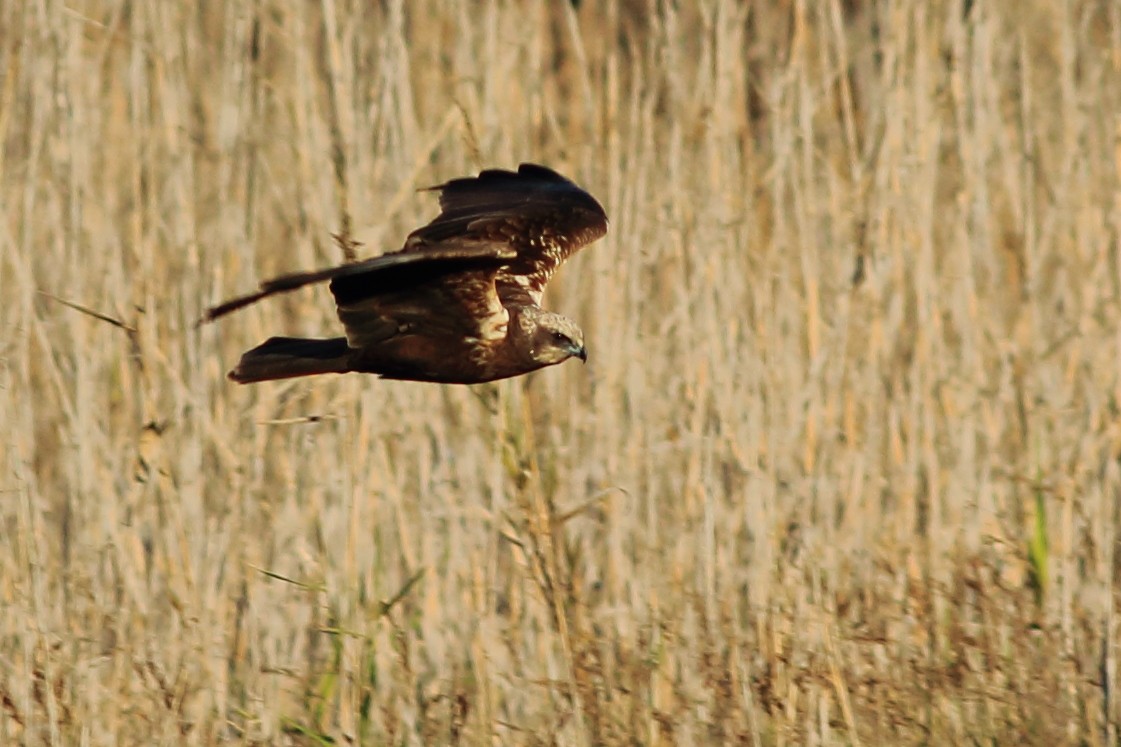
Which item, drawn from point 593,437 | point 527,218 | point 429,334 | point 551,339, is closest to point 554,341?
point 551,339

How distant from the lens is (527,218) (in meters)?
3.87

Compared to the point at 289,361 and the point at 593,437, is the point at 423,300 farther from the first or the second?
the point at 593,437

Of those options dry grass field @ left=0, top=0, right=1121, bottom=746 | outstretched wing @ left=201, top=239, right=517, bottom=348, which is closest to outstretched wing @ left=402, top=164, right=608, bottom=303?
dry grass field @ left=0, top=0, right=1121, bottom=746

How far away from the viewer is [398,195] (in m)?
3.82

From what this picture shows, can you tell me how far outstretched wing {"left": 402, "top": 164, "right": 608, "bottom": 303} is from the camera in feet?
12.6

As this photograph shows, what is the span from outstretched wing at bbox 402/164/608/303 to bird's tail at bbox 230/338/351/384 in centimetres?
49

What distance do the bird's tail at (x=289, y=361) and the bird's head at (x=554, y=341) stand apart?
1.27 feet

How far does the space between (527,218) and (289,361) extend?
730mm

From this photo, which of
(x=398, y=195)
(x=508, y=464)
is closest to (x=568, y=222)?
(x=398, y=195)

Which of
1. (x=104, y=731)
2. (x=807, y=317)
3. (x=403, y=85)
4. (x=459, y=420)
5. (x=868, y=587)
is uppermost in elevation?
(x=403, y=85)

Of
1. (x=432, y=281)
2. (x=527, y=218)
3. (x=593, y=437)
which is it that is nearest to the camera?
(x=432, y=281)

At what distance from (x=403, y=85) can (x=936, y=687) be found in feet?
5.97

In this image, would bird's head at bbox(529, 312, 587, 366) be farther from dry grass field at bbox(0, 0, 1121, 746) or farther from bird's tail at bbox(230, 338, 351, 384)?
bird's tail at bbox(230, 338, 351, 384)

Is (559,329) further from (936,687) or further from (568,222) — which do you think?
(936,687)
